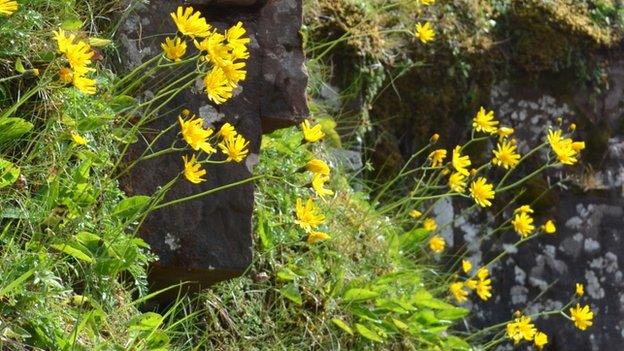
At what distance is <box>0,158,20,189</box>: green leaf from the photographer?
9.33 ft

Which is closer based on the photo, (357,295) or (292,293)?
(292,293)

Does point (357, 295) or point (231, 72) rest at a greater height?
point (231, 72)

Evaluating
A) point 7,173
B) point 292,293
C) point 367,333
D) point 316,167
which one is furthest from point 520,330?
point 7,173

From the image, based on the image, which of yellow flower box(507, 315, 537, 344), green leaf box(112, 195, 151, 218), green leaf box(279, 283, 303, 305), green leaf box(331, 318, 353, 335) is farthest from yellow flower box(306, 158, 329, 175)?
yellow flower box(507, 315, 537, 344)

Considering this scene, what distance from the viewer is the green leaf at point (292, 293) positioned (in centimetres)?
373

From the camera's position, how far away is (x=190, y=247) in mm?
3428

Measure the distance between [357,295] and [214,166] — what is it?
73 cm

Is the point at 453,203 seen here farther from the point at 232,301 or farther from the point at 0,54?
the point at 0,54

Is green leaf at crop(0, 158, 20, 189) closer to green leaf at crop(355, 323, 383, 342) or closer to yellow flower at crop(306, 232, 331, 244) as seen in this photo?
yellow flower at crop(306, 232, 331, 244)

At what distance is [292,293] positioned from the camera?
12.3 ft

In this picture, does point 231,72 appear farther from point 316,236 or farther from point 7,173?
point 316,236

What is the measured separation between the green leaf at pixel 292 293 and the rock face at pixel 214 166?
289 millimetres

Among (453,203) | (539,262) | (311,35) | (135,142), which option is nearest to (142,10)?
(135,142)

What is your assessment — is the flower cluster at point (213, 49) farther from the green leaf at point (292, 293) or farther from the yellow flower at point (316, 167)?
the green leaf at point (292, 293)
